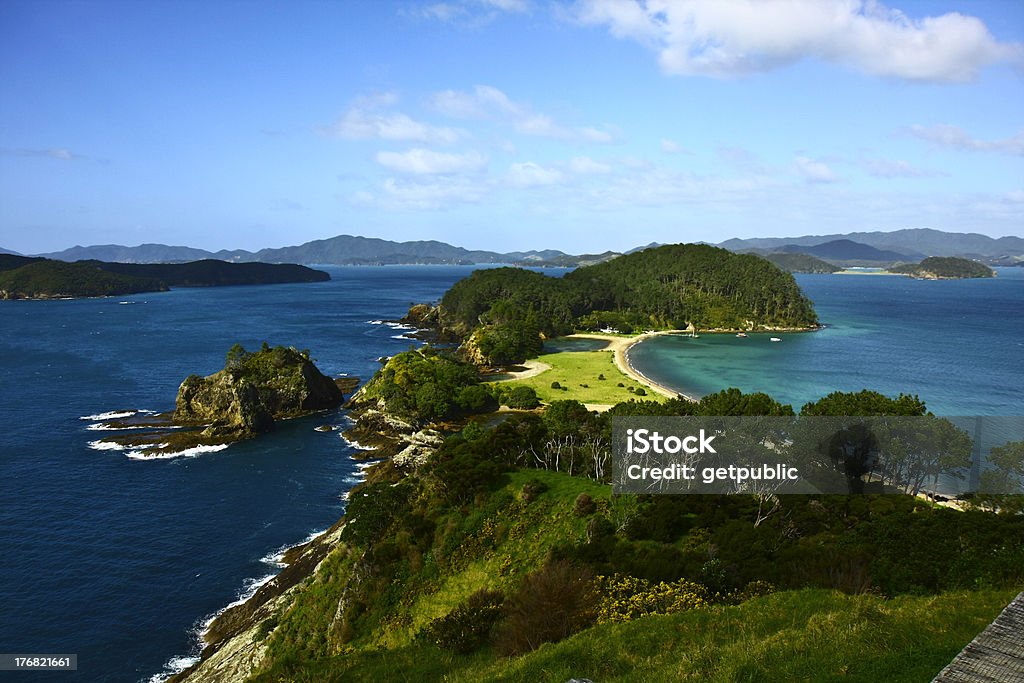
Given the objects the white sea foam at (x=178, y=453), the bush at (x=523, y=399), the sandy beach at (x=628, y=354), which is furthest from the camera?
the sandy beach at (x=628, y=354)

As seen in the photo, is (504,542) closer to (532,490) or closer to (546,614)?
(532,490)

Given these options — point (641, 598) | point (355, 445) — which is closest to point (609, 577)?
point (641, 598)

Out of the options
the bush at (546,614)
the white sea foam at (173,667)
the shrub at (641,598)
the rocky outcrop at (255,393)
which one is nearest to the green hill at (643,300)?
the rocky outcrop at (255,393)

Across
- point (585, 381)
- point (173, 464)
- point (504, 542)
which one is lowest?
point (173, 464)

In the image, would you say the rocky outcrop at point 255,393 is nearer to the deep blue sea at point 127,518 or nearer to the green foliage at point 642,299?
the deep blue sea at point 127,518

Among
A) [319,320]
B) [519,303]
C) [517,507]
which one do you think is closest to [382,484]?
[517,507]

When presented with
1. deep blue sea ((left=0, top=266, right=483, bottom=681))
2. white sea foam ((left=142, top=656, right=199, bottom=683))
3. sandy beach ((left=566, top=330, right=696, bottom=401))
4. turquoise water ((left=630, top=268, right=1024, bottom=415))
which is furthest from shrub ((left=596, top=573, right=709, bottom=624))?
turquoise water ((left=630, top=268, right=1024, bottom=415))

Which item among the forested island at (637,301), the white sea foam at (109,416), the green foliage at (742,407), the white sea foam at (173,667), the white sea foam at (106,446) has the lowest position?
the white sea foam at (173,667)
